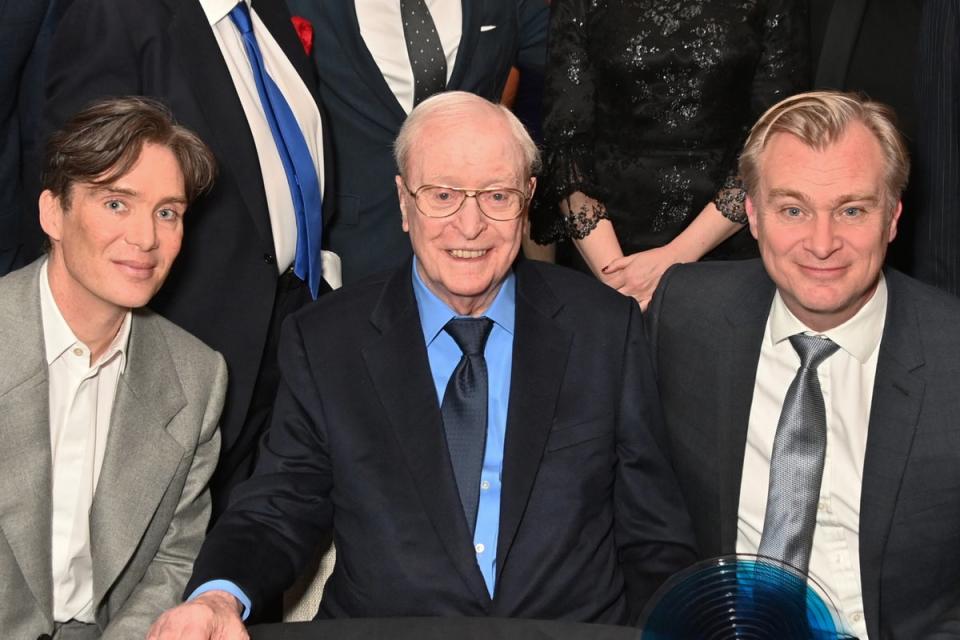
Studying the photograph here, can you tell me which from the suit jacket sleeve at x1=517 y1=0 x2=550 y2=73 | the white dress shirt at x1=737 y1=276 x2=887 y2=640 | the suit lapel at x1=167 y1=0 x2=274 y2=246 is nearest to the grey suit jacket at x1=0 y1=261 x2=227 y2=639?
the suit lapel at x1=167 y1=0 x2=274 y2=246

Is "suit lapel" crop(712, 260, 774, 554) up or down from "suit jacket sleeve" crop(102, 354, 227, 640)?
up

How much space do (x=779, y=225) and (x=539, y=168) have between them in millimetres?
492

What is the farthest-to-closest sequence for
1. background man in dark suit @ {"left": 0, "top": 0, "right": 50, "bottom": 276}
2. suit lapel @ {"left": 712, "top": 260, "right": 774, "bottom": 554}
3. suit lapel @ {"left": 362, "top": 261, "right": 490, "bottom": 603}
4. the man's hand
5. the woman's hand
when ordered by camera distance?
the woman's hand → background man in dark suit @ {"left": 0, "top": 0, "right": 50, "bottom": 276} → suit lapel @ {"left": 712, "top": 260, "right": 774, "bottom": 554} → suit lapel @ {"left": 362, "top": 261, "right": 490, "bottom": 603} → the man's hand

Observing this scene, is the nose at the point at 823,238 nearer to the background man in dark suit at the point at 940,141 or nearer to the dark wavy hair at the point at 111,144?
the background man in dark suit at the point at 940,141

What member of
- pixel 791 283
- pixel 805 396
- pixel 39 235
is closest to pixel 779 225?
pixel 791 283

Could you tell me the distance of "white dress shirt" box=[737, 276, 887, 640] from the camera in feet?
8.31

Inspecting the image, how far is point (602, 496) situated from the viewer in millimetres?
2545

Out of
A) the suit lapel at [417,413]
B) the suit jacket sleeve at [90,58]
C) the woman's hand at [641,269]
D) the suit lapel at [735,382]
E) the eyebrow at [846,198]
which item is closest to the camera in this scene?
the suit lapel at [417,413]

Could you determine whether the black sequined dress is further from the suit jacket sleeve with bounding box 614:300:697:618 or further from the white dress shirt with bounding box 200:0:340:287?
the suit jacket sleeve with bounding box 614:300:697:618

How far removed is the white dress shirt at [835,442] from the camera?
2533mm

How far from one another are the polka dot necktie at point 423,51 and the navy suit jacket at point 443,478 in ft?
2.71

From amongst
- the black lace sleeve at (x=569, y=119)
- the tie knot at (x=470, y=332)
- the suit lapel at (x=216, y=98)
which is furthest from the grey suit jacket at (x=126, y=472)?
the black lace sleeve at (x=569, y=119)

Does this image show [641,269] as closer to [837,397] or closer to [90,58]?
[837,397]

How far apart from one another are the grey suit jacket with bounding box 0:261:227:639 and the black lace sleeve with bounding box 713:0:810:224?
1.31m
